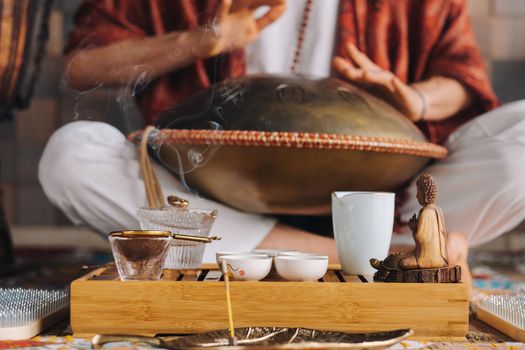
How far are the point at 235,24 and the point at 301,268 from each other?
0.99 metres

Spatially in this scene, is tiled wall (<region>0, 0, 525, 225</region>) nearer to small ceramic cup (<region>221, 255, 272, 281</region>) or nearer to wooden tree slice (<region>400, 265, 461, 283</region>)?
small ceramic cup (<region>221, 255, 272, 281</region>)

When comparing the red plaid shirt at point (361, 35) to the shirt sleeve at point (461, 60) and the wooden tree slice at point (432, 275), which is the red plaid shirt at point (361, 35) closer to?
the shirt sleeve at point (461, 60)

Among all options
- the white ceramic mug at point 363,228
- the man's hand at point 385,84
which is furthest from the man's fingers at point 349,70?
the white ceramic mug at point 363,228

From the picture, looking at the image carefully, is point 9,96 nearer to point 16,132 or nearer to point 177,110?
point 177,110

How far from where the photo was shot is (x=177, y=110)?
5.36 feet

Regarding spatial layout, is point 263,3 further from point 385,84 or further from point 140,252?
point 140,252

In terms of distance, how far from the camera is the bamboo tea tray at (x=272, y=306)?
3.30 feet

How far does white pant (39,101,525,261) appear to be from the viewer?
5.54ft

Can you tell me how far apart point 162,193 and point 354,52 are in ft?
1.99

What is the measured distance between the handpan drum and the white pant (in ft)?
0.30

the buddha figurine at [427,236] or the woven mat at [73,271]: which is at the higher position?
the buddha figurine at [427,236]

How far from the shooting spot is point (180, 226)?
120 centimetres

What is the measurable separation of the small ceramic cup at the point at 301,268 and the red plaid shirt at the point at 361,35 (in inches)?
42.8

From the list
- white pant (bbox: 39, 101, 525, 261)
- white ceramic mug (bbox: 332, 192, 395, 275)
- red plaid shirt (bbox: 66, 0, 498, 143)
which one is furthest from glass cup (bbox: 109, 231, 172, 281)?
red plaid shirt (bbox: 66, 0, 498, 143)
